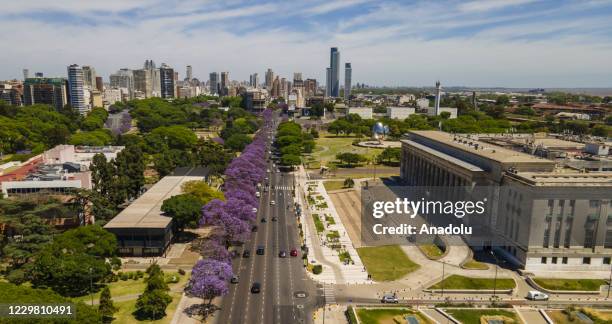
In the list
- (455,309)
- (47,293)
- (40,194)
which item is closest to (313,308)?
(455,309)

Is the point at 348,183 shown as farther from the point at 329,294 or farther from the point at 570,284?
the point at 570,284

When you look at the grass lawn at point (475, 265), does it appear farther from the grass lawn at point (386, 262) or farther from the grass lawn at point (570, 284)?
the grass lawn at point (386, 262)

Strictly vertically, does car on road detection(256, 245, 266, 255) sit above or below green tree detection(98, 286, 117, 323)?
below

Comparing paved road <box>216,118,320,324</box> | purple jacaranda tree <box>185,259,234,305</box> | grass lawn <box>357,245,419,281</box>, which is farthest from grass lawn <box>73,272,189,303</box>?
grass lawn <box>357,245,419,281</box>

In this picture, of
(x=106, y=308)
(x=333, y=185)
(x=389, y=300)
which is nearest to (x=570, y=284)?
(x=389, y=300)

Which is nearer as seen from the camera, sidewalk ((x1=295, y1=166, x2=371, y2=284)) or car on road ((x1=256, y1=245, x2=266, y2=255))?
sidewalk ((x1=295, y1=166, x2=371, y2=284))

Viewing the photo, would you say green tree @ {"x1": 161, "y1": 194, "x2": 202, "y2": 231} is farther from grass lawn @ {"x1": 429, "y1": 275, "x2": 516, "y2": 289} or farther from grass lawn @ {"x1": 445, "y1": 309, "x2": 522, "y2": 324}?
grass lawn @ {"x1": 445, "y1": 309, "x2": 522, "y2": 324}

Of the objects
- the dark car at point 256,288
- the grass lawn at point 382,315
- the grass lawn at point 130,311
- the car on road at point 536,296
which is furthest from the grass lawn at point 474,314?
the grass lawn at point 130,311

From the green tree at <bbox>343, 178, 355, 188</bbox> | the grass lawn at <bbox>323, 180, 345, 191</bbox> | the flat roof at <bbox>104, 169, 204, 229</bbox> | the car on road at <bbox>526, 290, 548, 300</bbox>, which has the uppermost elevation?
the flat roof at <bbox>104, 169, 204, 229</bbox>
